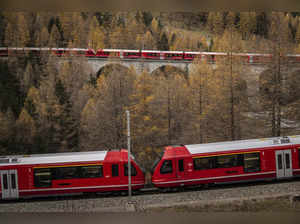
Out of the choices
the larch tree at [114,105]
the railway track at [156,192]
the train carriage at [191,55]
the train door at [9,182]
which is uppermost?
the train carriage at [191,55]

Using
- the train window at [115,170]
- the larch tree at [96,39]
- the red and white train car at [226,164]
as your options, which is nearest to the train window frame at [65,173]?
the train window at [115,170]

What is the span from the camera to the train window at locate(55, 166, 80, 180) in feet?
22.9

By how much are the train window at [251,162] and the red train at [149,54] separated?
3.68m

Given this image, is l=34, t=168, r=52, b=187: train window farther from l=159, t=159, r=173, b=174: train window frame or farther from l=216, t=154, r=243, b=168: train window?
l=216, t=154, r=243, b=168: train window

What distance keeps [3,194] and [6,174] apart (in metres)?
0.49

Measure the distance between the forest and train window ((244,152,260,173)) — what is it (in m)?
2.68

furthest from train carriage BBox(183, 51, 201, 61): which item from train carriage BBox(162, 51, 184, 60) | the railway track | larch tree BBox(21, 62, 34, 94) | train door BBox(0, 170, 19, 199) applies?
train door BBox(0, 170, 19, 199)

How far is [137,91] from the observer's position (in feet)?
32.1

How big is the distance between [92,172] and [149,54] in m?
4.83

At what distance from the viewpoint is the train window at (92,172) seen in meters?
6.99

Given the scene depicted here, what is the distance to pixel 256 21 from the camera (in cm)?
866

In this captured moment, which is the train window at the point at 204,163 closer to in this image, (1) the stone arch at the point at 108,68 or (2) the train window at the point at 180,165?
(2) the train window at the point at 180,165
